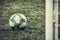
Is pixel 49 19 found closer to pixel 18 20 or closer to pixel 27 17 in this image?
pixel 27 17

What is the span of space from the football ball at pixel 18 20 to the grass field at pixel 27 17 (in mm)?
76

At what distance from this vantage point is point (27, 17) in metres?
4.93

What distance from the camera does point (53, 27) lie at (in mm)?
4965

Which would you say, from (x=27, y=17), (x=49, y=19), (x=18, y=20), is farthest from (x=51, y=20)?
(x=18, y=20)

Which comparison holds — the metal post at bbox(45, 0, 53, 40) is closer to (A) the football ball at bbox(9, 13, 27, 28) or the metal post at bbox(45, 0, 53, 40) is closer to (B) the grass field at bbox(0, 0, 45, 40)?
(B) the grass field at bbox(0, 0, 45, 40)

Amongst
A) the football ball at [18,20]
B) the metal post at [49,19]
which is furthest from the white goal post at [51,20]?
the football ball at [18,20]

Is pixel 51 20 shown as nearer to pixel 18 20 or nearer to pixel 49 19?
pixel 49 19

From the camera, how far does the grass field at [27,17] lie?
16.1 ft

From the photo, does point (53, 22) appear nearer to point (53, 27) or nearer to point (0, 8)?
point (53, 27)

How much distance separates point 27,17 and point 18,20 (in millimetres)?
240

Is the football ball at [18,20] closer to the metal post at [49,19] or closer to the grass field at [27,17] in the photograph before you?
the grass field at [27,17]

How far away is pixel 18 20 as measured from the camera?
16.3ft

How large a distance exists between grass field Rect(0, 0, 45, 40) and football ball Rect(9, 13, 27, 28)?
8 centimetres

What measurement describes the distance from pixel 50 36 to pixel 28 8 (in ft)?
2.93
